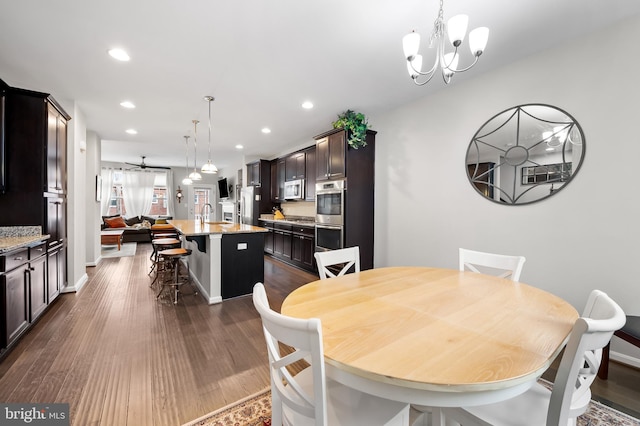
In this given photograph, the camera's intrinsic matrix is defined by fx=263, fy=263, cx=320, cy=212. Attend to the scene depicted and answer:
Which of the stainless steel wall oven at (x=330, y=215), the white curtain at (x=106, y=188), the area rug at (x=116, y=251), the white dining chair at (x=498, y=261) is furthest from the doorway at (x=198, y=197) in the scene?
the white dining chair at (x=498, y=261)

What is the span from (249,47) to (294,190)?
12.0 ft

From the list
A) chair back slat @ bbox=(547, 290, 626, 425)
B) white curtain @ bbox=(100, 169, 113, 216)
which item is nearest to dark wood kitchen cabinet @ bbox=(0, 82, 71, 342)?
chair back slat @ bbox=(547, 290, 626, 425)

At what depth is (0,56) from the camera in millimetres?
2523

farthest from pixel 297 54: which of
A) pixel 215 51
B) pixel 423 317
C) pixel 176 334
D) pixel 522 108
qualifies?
pixel 176 334

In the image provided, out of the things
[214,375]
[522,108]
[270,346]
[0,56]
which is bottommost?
[214,375]

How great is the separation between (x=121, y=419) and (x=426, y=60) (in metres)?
3.61

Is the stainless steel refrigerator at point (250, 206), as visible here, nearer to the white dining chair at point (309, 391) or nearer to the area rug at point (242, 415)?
the area rug at point (242, 415)

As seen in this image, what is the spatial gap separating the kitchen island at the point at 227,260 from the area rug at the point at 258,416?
1865 mm

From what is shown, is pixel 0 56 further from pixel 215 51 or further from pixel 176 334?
pixel 176 334

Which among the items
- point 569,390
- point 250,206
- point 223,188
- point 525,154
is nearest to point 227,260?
point 569,390

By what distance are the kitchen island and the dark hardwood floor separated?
21 centimetres

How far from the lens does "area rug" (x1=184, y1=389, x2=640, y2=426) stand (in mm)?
1489

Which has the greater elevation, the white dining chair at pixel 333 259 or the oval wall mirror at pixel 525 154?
the oval wall mirror at pixel 525 154

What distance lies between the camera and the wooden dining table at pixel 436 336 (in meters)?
0.75
